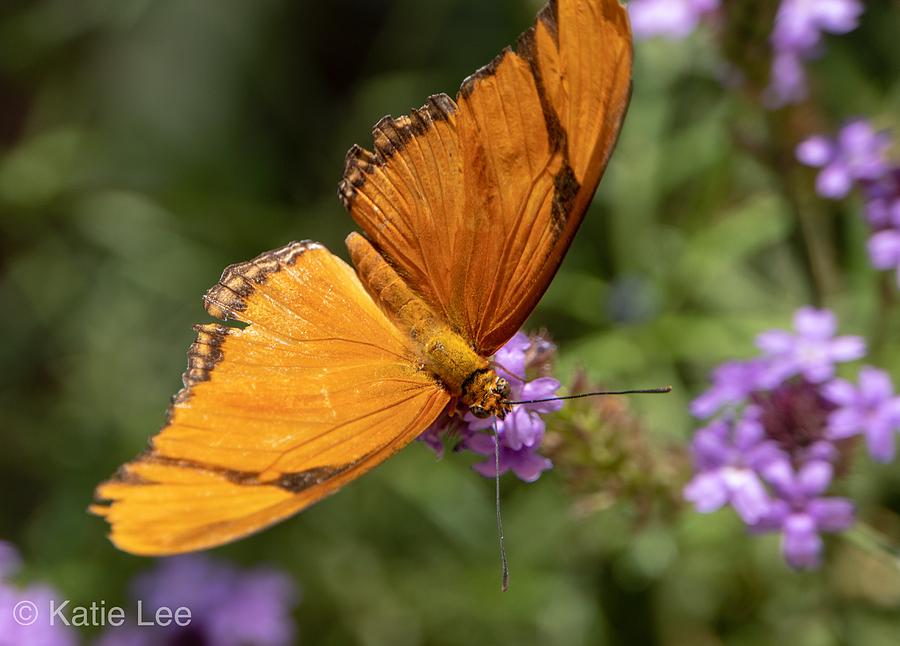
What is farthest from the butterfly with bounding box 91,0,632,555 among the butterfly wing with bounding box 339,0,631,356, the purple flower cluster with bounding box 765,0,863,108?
the purple flower cluster with bounding box 765,0,863,108

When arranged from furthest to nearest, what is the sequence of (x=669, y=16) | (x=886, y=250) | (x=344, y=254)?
1. (x=344, y=254)
2. (x=669, y=16)
3. (x=886, y=250)

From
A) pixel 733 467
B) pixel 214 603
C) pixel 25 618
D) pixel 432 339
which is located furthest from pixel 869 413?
pixel 25 618

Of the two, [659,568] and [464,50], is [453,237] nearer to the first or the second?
[659,568]

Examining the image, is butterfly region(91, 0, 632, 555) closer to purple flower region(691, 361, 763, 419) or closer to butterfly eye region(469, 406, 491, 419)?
butterfly eye region(469, 406, 491, 419)

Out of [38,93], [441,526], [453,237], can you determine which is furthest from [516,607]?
[38,93]

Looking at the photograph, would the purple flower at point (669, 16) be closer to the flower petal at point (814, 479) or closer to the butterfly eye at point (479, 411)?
the flower petal at point (814, 479)

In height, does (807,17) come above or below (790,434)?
above

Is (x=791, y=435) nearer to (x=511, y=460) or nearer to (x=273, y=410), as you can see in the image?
(x=511, y=460)

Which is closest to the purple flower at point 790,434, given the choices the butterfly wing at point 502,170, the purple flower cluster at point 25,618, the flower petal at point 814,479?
the flower petal at point 814,479
